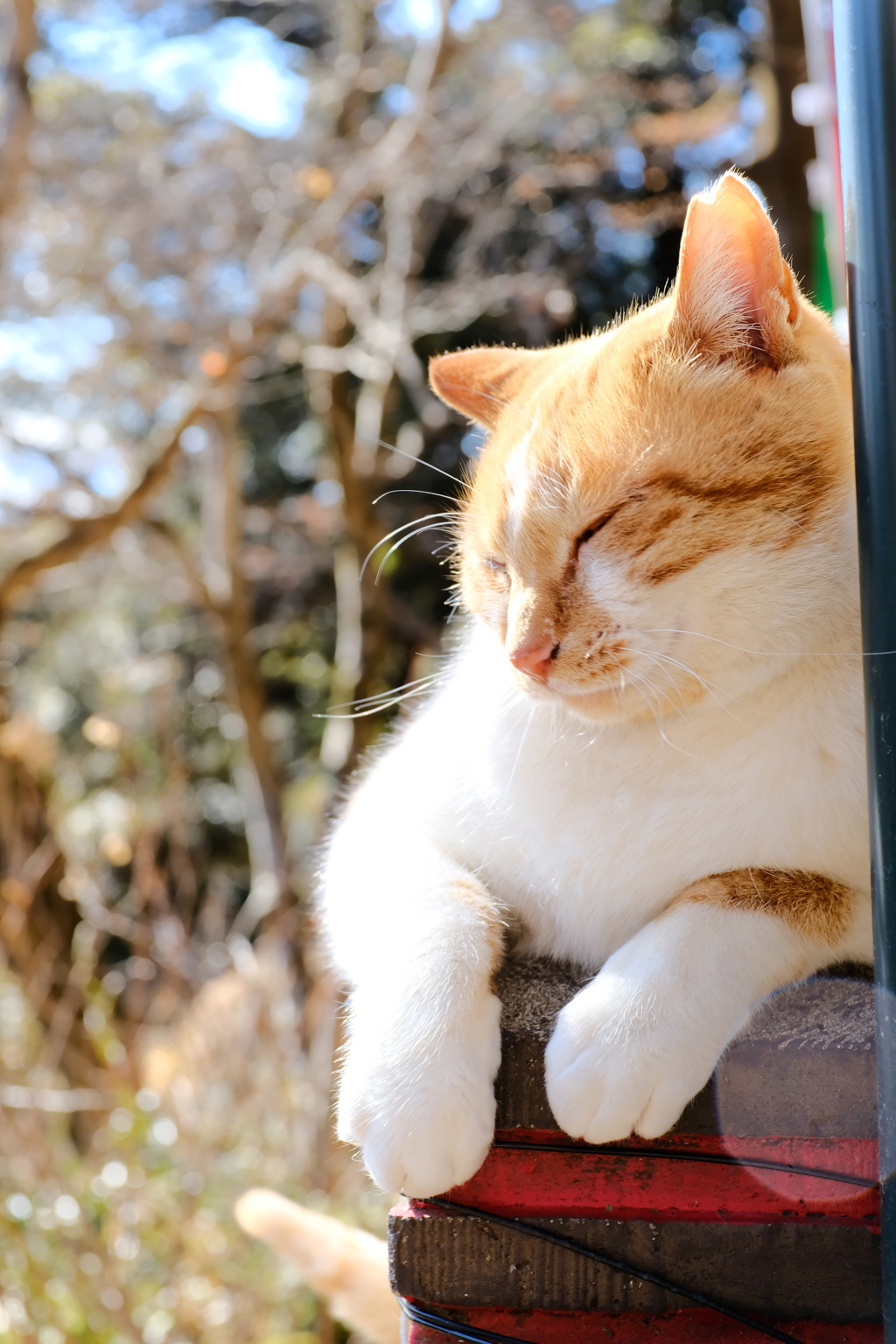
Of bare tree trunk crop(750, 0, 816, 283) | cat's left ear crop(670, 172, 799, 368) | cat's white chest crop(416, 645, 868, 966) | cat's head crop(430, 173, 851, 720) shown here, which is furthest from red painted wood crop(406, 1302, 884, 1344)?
bare tree trunk crop(750, 0, 816, 283)

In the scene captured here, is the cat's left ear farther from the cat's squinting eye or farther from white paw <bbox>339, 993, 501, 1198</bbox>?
white paw <bbox>339, 993, 501, 1198</bbox>

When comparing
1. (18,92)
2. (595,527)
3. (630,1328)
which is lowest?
(630,1328)

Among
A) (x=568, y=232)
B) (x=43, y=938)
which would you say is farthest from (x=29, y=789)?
(x=568, y=232)

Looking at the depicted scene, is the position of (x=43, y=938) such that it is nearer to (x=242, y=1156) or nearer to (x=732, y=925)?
(x=242, y=1156)

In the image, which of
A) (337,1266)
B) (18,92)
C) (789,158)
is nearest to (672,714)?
(337,1266)

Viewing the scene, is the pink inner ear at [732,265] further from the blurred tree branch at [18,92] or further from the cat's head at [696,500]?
the blurred tree branch at [18,92]

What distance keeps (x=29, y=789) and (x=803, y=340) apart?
3358 millimetres

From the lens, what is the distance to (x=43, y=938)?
11.6 feet

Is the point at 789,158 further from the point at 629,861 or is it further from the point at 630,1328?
the point at 630,1328

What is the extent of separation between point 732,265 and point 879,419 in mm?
264

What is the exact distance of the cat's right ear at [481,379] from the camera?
1108mm

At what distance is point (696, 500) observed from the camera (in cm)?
84

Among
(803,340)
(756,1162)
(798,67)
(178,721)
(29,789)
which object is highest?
(798,67)

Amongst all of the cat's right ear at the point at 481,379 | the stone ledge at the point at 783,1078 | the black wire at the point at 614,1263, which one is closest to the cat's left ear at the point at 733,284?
the cat's right ear at the point at 481,379
